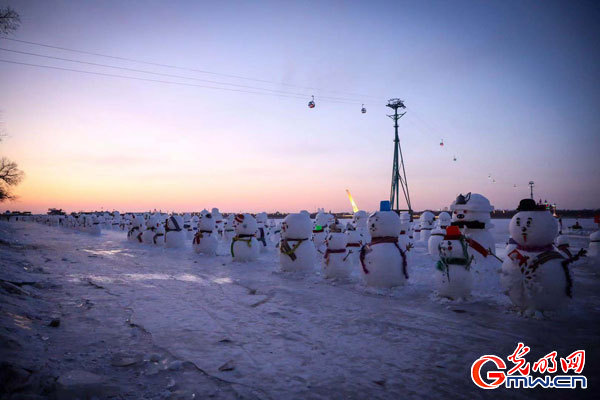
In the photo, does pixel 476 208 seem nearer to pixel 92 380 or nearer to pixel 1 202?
pixel 92 380

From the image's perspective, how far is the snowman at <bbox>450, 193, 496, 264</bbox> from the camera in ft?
22.5

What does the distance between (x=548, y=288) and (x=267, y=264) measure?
7.82m

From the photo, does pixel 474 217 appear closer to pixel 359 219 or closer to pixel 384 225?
pixel 384 225

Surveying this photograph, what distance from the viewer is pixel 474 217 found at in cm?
688

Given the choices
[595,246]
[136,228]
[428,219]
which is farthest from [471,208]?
[136,228]

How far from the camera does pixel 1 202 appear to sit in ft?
84.8

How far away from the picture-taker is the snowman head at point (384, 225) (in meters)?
6.83

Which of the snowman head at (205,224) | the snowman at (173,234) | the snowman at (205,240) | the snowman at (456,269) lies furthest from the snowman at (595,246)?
the snowman at (173,234)

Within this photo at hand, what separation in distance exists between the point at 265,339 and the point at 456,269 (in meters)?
3.68

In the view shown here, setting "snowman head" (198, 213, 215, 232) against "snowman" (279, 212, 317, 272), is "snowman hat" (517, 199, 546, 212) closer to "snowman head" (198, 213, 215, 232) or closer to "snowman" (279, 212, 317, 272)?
"snowman" (279, 212, 317, 272)

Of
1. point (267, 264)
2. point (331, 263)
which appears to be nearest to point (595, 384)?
point (331, 263)

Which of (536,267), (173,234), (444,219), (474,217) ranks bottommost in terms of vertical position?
(173,234)
